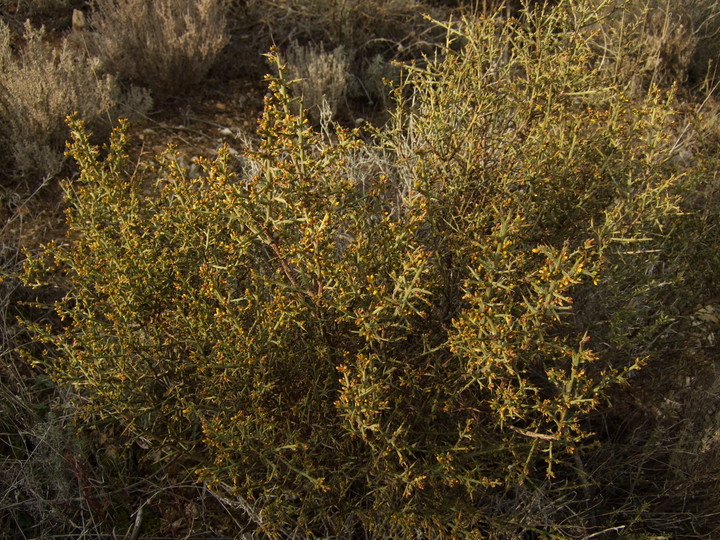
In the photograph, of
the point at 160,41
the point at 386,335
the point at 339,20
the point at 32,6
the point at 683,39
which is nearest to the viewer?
the point at 386,335

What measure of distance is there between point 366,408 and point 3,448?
1676mm

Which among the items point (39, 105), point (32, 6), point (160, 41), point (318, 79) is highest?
point (32, 6)

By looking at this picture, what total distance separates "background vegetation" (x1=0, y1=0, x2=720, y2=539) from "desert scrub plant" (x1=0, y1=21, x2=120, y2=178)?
0.38 metres

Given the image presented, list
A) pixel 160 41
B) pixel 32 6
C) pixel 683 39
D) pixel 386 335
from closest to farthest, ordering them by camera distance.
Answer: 1. pixel 386 335
2. pixel 160 41
3. pixel 32 6
4. pixel 683 39

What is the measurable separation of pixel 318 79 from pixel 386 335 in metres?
2.44

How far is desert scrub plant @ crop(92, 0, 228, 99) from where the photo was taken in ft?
13.1

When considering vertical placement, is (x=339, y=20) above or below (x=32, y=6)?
below

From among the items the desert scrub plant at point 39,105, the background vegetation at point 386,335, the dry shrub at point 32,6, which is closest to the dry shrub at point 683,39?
the background vegetation at point 386,335

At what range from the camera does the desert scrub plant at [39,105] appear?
3365mm

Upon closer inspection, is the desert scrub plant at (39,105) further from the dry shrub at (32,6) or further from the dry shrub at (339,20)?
the dry shrub at (339,20)

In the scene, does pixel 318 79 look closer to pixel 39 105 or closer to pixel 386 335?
pixel 39 105

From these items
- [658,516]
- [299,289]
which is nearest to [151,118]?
[299,289]

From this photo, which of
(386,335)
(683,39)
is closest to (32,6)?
(386,335)

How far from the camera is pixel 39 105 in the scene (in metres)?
3.41
